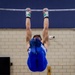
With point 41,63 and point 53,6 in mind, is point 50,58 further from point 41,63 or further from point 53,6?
point 41,63

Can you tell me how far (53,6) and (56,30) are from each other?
2.26 feet

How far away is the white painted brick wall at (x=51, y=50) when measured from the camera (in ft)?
21.7

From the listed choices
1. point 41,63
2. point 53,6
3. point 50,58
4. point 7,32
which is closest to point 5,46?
point 7,32

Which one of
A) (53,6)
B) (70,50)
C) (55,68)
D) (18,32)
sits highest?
(53,6)

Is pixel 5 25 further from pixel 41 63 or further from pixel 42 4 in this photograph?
pixel 41 63

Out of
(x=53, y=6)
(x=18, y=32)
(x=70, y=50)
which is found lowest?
(x=70, y=50)

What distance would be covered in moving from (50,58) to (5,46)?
129 cm

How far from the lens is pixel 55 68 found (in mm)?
6637

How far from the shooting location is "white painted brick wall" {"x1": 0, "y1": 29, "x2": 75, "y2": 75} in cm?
663

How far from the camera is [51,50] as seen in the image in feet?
22.0

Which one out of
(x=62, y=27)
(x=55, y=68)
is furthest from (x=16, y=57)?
(x=62, y=27)

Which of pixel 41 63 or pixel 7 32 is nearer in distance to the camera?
pixel 41 63

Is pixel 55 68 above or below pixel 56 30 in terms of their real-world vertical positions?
below

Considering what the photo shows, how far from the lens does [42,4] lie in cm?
680
